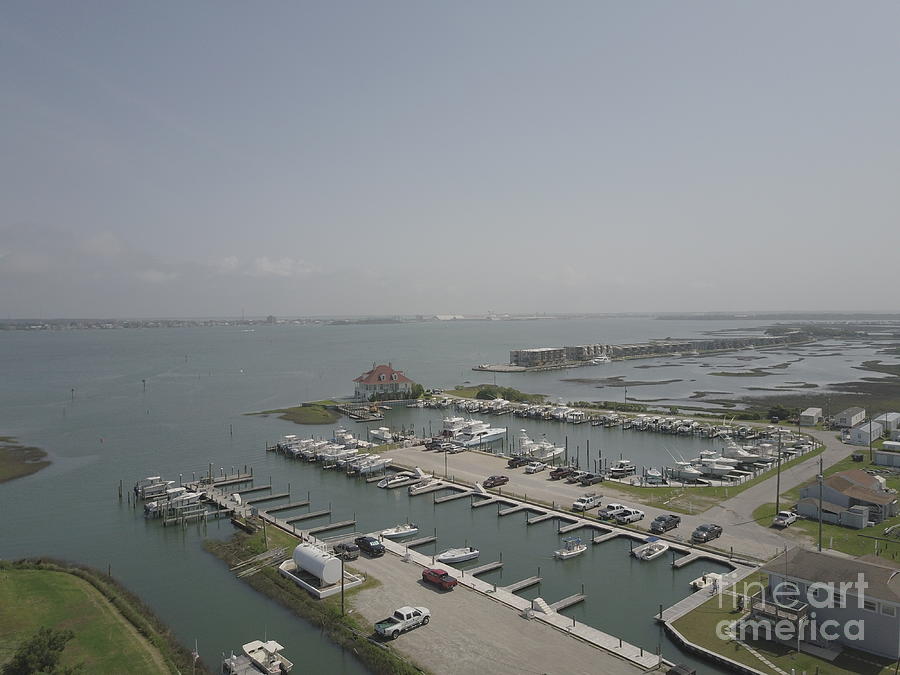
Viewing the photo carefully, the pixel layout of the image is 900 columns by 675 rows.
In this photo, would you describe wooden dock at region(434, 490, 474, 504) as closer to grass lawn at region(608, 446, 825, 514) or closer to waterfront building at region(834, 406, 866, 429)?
grass lawn at region(608, 446, 825, 514)

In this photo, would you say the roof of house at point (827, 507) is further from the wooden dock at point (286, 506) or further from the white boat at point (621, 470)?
the wooden dock at point (286, 506)

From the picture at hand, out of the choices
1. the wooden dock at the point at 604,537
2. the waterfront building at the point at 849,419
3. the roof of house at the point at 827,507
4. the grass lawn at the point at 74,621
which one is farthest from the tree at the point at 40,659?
the waterfront building at the point at 849,419

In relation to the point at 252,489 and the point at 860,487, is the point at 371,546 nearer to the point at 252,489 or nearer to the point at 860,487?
the point at 252,489

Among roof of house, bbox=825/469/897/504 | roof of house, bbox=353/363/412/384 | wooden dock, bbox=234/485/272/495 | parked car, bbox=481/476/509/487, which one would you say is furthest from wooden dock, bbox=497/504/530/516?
roof of house, bbox=353/363/412/384

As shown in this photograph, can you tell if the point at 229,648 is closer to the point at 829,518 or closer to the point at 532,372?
the point at 829,518

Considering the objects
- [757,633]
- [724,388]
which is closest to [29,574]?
[757,633]
